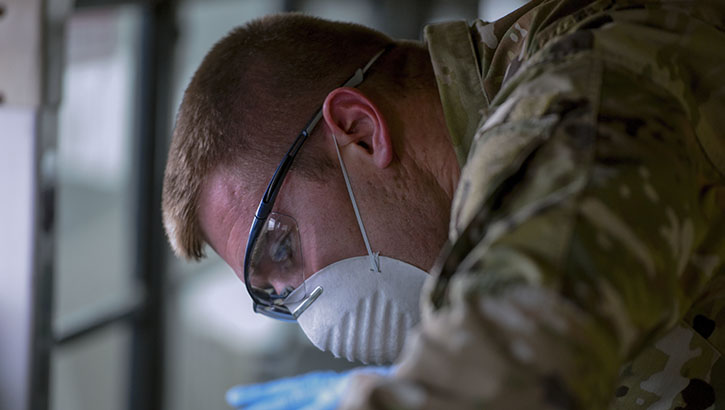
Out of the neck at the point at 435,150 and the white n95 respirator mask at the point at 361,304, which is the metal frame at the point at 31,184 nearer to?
the white n95 respirator mask at the point at 361,304

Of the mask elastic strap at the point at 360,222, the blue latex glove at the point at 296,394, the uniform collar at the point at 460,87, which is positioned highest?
the uniform collar at the point at 460,87

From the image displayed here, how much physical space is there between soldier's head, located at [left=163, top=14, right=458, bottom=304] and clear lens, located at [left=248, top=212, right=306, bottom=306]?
22mm

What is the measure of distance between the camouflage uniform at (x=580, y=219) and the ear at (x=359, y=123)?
300 millimetres

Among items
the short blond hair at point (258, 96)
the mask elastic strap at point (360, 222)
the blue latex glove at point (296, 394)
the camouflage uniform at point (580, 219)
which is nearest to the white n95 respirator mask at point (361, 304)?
the mask elastic strap at point (360, 222)

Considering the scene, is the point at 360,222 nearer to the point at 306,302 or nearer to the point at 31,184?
the point at 306,302

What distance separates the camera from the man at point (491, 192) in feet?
1.83

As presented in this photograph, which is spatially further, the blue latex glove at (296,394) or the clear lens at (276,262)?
the blue latex glove at (296,394)

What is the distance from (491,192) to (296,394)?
2.77m

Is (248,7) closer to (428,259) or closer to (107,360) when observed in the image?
(107,360)

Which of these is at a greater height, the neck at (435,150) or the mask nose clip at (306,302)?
the neck at (435,150)

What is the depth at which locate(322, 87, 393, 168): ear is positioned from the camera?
113 cm

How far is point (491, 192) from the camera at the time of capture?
65 centimetres

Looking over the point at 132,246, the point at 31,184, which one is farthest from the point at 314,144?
the point at 132,246

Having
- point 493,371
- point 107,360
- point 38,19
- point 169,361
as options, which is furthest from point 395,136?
point 169,361
